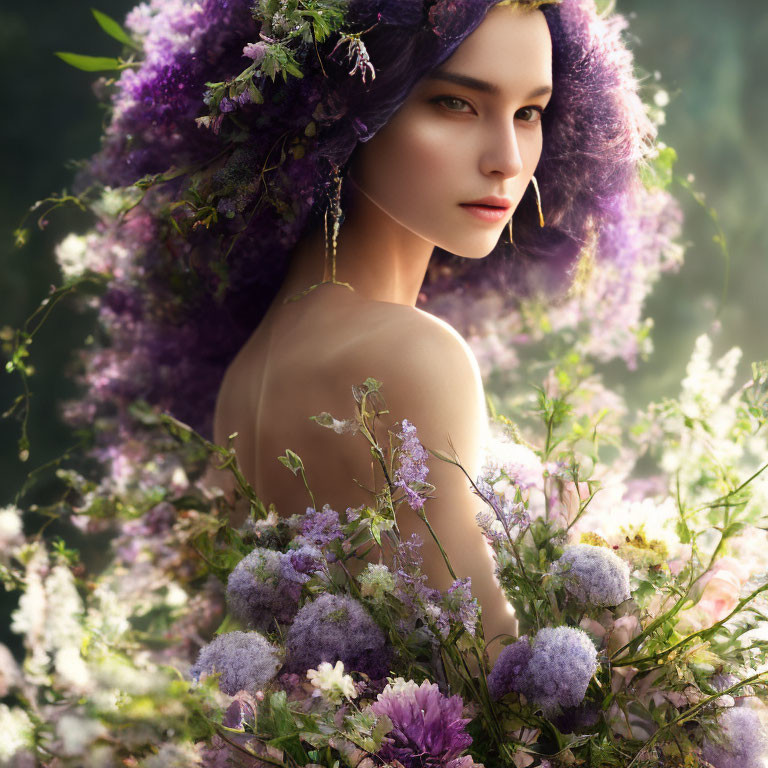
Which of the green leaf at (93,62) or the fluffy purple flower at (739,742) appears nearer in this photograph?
the fluffy purple flower at (739,742)

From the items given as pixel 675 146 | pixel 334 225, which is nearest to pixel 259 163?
pixel 334 225

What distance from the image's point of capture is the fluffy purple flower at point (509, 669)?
856mm

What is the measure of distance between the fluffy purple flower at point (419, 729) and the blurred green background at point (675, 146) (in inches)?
78.1

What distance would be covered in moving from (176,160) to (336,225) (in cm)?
36

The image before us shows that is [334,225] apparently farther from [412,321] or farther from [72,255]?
[72,255]

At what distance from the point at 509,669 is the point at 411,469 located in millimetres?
229

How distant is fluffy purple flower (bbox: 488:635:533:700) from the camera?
0.86 m

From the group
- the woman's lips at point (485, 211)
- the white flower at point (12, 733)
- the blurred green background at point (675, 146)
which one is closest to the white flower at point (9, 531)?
the white flower at point (12, 733)

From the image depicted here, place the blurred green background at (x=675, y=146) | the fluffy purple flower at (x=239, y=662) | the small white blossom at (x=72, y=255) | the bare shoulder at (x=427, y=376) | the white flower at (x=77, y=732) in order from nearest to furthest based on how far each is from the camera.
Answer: the white flower at (x=77, y=732) → the fluffy purple flower at (x=239, y=662) → the bare shoulder at (x=427, y=376) → the small white blossom at (x=72, y=255) → the blurred green background at (x=675, y=146)

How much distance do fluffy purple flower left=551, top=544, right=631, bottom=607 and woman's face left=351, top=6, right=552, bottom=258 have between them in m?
0.59

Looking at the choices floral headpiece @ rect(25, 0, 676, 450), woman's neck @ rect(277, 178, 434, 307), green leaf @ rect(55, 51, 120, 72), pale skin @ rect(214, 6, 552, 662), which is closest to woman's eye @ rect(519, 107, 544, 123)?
pale skin @ rect(214, 6, 552, 662)

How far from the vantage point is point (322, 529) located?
3.01 ft

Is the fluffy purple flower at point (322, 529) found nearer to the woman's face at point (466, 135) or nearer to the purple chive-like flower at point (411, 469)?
the purple chive-like flower at point (411, 469)

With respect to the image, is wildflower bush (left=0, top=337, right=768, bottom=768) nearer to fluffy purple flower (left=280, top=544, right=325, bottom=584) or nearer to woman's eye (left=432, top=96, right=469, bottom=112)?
fluffy purple flower (left=280, top=544, right=325, bottom=584)
